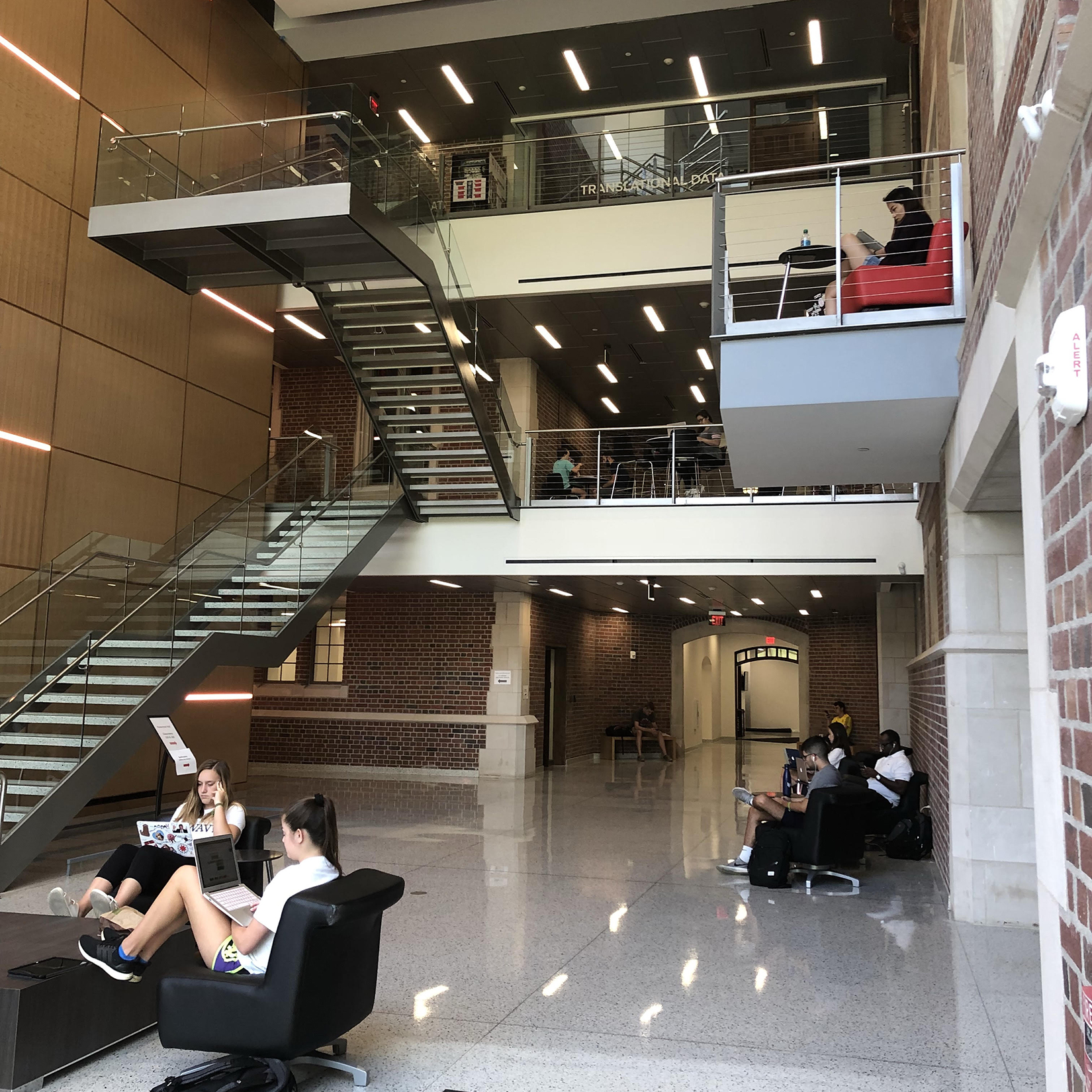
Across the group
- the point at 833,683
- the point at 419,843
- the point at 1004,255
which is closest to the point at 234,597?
the point at 419,843

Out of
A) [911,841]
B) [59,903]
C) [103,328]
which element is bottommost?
[911,841]

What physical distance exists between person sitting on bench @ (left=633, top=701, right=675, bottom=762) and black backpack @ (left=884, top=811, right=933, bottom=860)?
10058mm

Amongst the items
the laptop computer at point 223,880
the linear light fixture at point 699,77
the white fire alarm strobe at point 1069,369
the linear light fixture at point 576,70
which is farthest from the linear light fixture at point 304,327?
the white fire alarm strobe at point 1069,369

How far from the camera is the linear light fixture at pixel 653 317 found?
1283 cm

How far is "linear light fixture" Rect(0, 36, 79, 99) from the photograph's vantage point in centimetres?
898

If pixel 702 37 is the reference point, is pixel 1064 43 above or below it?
below

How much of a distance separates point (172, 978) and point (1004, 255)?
12.1ft

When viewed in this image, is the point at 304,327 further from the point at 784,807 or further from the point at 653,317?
the point at 784,807

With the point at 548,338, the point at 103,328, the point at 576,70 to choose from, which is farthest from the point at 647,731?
the point at 103,328

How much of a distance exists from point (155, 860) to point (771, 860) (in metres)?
4.63

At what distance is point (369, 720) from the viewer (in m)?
15.9

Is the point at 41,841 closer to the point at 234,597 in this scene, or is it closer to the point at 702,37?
the point at 234,597

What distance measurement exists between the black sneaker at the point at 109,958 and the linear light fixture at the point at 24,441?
→ 6.31 m

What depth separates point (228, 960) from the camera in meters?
3.82
